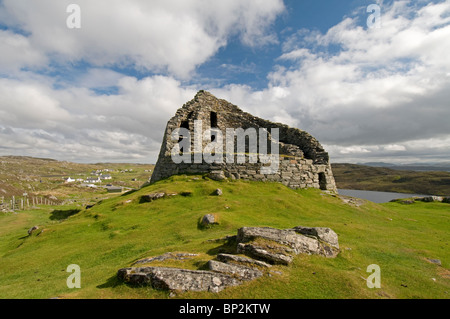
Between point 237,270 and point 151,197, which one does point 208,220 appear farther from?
point 151,197

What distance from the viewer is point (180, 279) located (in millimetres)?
6383

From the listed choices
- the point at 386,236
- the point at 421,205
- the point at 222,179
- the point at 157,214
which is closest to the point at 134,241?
the point at 157,214

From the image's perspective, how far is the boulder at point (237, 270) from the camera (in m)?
6.48

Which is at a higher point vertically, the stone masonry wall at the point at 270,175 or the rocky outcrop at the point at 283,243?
the stone masonry wall at the point at 270,175

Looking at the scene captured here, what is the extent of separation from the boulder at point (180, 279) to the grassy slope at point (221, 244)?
0.22 m

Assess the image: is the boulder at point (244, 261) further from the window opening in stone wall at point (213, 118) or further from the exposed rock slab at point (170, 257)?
the window opening in stone wall at point (213, 118)

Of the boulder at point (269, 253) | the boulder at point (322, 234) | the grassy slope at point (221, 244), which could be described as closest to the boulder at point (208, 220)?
the grassy slope at point (221, 244)

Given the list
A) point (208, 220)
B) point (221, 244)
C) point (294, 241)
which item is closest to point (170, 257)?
point (221, 244)

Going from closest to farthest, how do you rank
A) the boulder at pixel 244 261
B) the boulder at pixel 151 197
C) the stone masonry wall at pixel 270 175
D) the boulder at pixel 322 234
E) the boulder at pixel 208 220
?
the boulder at pixel 244 261, the boulder at pixel 322 234, the boulder at pixel 208 220, the boulder at pixel 151 197, the stone masonry wall at pixel 270 175

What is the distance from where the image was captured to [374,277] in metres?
7.14

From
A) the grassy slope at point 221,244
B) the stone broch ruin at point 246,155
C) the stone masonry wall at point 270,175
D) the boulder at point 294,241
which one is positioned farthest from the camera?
the stone broch ruin at point 246,155

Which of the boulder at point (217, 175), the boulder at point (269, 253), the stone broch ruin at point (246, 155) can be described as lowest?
the boulder at point (269, 253)

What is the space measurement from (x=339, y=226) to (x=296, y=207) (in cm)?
427
